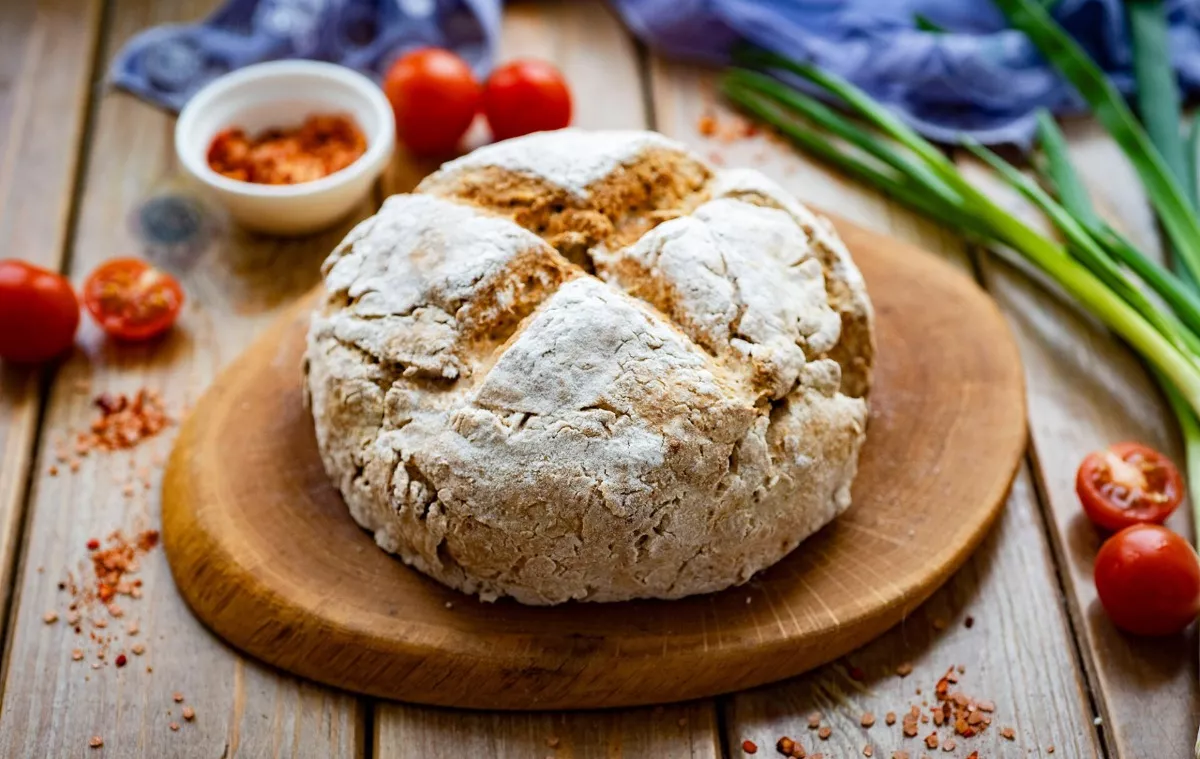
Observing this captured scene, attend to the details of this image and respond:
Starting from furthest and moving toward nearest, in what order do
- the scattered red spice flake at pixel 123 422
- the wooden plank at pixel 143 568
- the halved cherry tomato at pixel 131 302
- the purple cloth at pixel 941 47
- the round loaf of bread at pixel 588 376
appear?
1. the purple cloth at pixel 941 47
2. the halved cherry tomato at pixel 131 302
3. the scattered red spice flake at pixel 123 422
4. the wooden plank at pixel 143 568
5. the round loaf of bread at pixel 588 376

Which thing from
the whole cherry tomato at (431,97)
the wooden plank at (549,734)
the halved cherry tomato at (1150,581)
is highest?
the whole cherry tomato at (431,97)

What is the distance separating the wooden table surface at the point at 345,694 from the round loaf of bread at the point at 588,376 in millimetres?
311

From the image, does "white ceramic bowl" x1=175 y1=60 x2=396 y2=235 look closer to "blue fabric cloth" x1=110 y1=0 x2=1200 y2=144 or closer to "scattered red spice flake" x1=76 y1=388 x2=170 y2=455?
"blue fabric cloth" x1=110 y1=0 x2=1200 y2=144

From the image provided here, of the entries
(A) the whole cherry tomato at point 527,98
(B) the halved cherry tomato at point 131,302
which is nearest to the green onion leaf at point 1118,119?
(A) the whole cherry tomato at point 527,98

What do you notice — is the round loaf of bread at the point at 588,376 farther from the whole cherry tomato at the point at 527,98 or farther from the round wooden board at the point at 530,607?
the whole cherry tomato at the point at 527,98

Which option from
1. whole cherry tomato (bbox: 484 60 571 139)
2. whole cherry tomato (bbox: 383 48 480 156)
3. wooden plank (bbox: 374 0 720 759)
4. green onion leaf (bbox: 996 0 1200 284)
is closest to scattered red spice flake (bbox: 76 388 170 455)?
wooden plank (bbox: 374 0 720 759)

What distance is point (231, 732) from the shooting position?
250 centimetres

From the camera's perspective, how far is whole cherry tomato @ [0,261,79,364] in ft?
9.95

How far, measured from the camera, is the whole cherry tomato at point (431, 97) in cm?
361

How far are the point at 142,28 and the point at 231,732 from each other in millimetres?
2552

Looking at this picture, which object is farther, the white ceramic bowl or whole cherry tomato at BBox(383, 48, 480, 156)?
whole cherry tomato at BBox(383, 48, 480, 156)

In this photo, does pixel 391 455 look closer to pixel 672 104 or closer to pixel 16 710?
pixel 16 710

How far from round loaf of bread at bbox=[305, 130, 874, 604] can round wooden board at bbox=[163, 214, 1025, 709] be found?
0.07 m

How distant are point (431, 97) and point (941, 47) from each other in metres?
1.56
